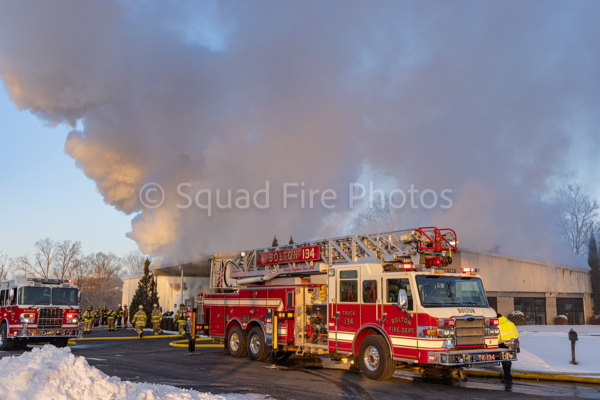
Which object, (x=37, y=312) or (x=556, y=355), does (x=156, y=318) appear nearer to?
(x=37, y=312)

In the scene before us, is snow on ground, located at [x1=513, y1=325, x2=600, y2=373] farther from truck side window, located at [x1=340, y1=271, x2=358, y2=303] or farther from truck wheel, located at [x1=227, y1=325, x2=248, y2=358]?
truck wheel, located at [x1=227, y1=325, x2=248, y2=358]

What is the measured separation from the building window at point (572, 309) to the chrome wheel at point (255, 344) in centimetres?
2444

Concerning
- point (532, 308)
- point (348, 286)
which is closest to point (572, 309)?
point (532, 308)

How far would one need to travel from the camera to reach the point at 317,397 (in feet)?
27.7

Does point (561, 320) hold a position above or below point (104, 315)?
below

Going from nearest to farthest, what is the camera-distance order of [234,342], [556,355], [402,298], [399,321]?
[402,298], [399,321], [556,355], [234,342]

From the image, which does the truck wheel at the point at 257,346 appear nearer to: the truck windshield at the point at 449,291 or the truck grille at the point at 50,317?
the truck windshield at the point at 449,291

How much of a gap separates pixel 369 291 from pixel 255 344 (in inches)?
182

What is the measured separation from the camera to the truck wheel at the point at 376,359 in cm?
1000

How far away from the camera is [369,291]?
35.3 ft

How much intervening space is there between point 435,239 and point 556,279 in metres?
24.1

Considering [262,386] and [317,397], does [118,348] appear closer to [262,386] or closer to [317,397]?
[262,386]

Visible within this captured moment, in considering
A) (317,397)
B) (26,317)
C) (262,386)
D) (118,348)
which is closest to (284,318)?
(262,386)

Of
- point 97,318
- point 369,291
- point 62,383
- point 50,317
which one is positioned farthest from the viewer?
point 97,318
